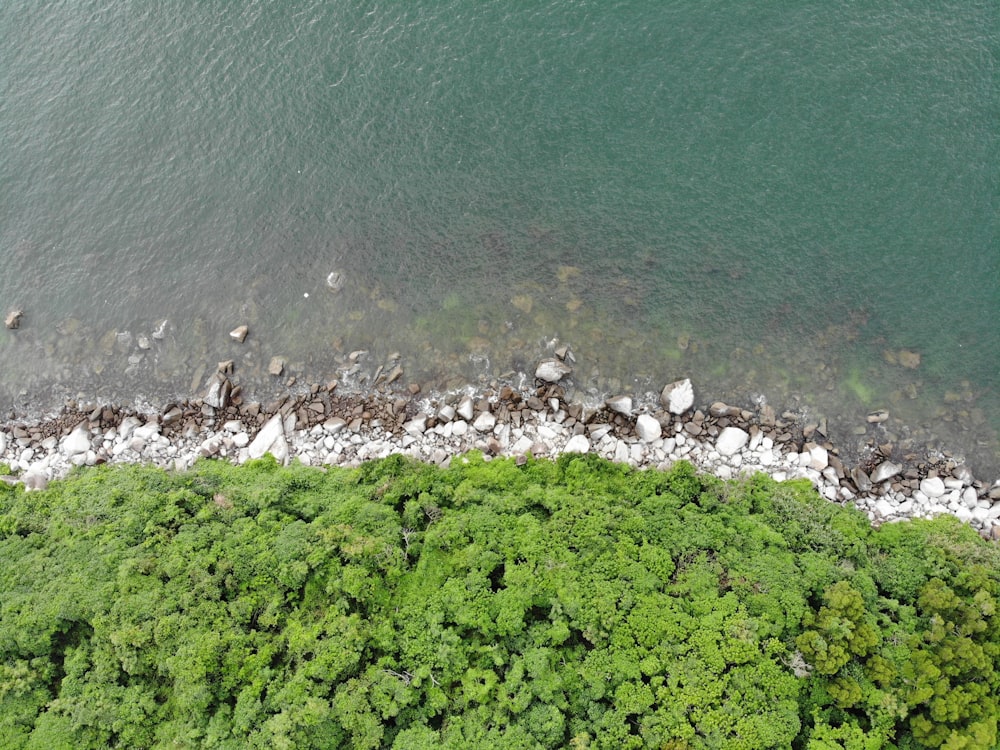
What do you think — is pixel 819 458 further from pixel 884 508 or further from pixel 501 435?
pixel 501 435

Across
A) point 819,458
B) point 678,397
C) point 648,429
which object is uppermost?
point 678,397

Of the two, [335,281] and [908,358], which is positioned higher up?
[335,281]

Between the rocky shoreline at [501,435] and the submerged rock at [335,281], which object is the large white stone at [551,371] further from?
the submerged rock at [335,281]

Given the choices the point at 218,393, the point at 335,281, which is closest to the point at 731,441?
the point at 335,281

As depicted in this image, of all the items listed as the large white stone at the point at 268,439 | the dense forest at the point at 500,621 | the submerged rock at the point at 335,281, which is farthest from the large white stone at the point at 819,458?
the submerged rock at the point at 335,281

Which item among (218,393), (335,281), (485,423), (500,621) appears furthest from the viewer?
(335,281)

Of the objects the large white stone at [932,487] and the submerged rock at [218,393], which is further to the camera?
the submerged rock at [218,393]

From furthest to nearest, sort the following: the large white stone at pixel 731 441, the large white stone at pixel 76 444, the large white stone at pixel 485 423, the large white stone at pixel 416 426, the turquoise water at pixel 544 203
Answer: the large white stone at pixel 76 444
the turquoise water at pixel 544 203
the large white stone at pixel 416 426
the large white stone at pixel 485 423
the large white stone at pixel 731 441
